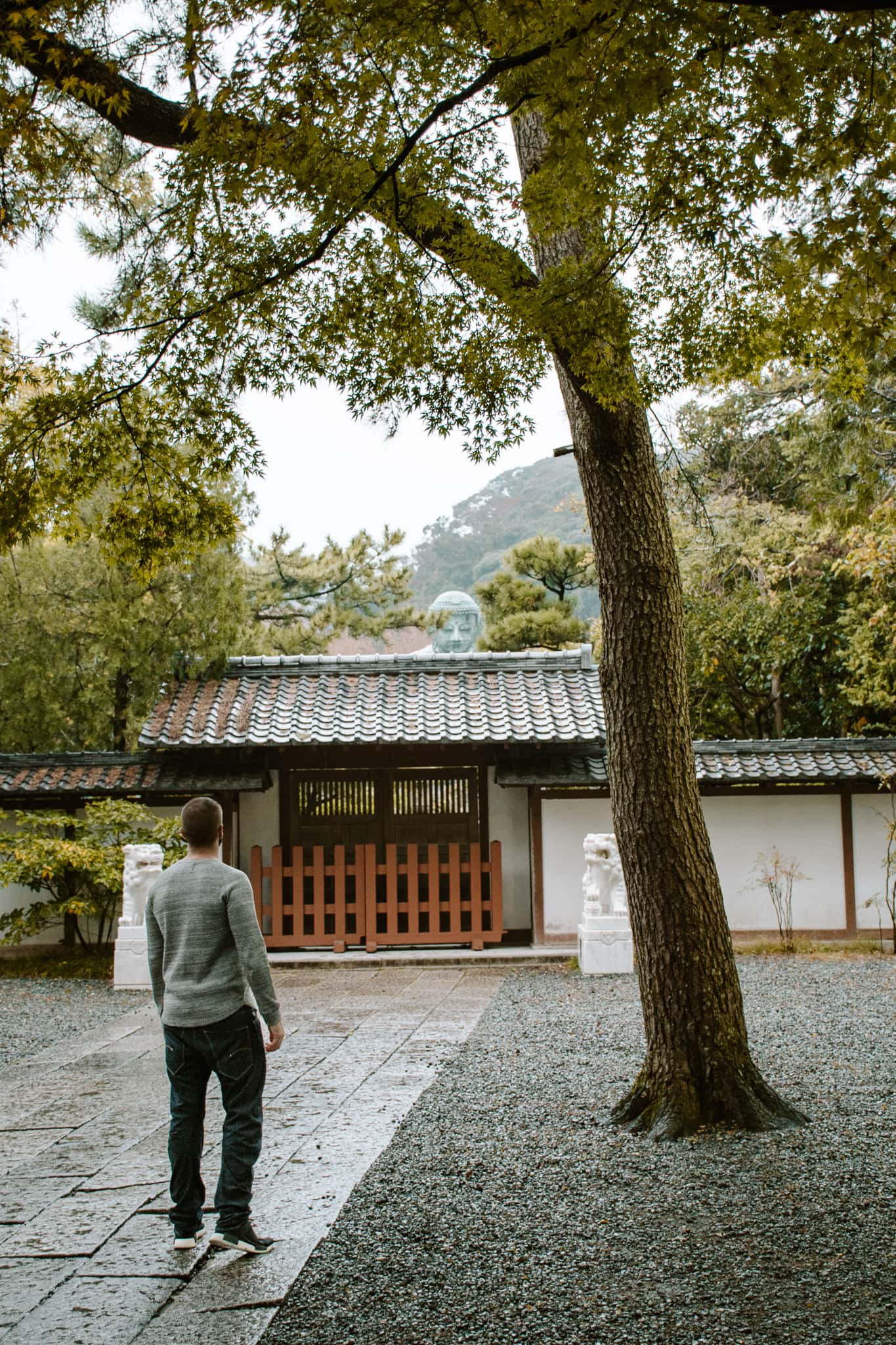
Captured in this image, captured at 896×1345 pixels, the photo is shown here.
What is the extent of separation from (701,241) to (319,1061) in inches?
200

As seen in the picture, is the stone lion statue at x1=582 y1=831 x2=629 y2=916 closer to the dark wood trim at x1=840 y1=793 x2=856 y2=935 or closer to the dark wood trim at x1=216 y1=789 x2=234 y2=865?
the dark wood trim at x1=840 y1=793 x2=856 y2=935

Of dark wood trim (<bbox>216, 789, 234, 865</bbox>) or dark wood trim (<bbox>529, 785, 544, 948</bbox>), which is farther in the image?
dark wood trim (<bbox>216, 789, 234, 865</bbox>)

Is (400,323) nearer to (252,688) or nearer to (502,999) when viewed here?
(502,999)

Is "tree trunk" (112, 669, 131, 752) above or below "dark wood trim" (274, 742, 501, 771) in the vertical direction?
above

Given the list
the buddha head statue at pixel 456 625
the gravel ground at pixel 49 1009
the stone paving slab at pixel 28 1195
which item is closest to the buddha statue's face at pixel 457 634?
the buddha head statue at pixel 456 625

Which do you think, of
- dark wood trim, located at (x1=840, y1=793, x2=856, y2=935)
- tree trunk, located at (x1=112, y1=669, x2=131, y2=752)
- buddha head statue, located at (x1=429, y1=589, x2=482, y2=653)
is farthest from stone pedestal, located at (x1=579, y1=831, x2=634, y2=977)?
buddha head statue, located at (x1=429, y1=589, x2=482, y2=653)

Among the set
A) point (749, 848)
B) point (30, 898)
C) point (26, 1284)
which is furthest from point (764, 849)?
point (26, 1284)

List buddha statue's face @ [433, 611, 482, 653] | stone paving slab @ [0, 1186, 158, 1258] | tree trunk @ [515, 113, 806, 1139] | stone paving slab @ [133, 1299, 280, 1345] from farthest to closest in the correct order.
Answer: buddha statue's face @ [433, 611, 482, 653], tree trunk @ [515, 113, 806, 1139], stone paving slab @ [0, 1186, 158, 1258], stone paving slab @ [133, 1299, 280, 1345]

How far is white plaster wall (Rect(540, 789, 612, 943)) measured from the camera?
12.0m

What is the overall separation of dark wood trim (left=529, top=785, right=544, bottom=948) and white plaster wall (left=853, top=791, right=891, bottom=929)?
3550mm

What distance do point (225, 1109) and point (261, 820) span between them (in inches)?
364

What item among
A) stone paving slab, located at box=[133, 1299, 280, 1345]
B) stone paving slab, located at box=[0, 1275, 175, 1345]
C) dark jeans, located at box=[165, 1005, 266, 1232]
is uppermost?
dark jeans, located at box=[165, 1005, 266, 1232]

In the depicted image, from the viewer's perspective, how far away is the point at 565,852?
1216cm

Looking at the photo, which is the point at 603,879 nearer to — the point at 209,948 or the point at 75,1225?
the point at 75,1225
